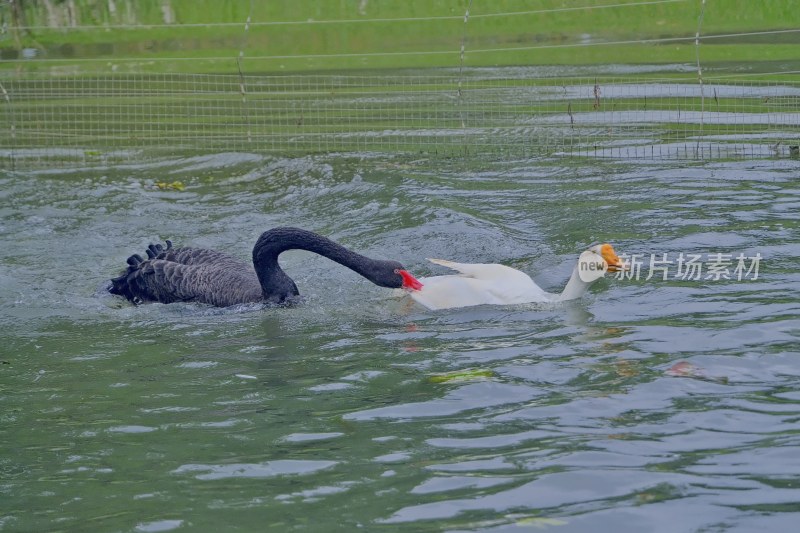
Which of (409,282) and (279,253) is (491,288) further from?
(279,253)

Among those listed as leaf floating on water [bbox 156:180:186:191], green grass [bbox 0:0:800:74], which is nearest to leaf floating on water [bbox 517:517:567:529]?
leaf floating on water [bbox 156:180:186:191]

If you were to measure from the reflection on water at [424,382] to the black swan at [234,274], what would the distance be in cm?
19

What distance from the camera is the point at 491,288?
7469 millimetres

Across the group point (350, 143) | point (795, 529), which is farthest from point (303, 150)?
point (795, 529)

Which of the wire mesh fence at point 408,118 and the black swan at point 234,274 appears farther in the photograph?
the wire mesh fence at point 408,118

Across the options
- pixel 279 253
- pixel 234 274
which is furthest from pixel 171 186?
pixel 279 253

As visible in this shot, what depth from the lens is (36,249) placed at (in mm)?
10164

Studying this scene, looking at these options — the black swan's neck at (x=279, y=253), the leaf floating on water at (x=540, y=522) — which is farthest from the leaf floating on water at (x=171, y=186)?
the leaf floating on water at (x=540, y=522)

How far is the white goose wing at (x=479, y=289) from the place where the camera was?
7457 mm

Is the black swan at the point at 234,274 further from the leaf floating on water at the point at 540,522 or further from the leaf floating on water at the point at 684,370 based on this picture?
the leaf floating on water at the point at 540,522

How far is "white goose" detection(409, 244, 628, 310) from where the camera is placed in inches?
288

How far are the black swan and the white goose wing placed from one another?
0.14 metres

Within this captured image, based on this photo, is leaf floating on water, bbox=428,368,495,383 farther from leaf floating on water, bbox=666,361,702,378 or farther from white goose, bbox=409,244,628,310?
white goose, bbox=409,244,628,310

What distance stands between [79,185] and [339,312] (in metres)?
6.02
